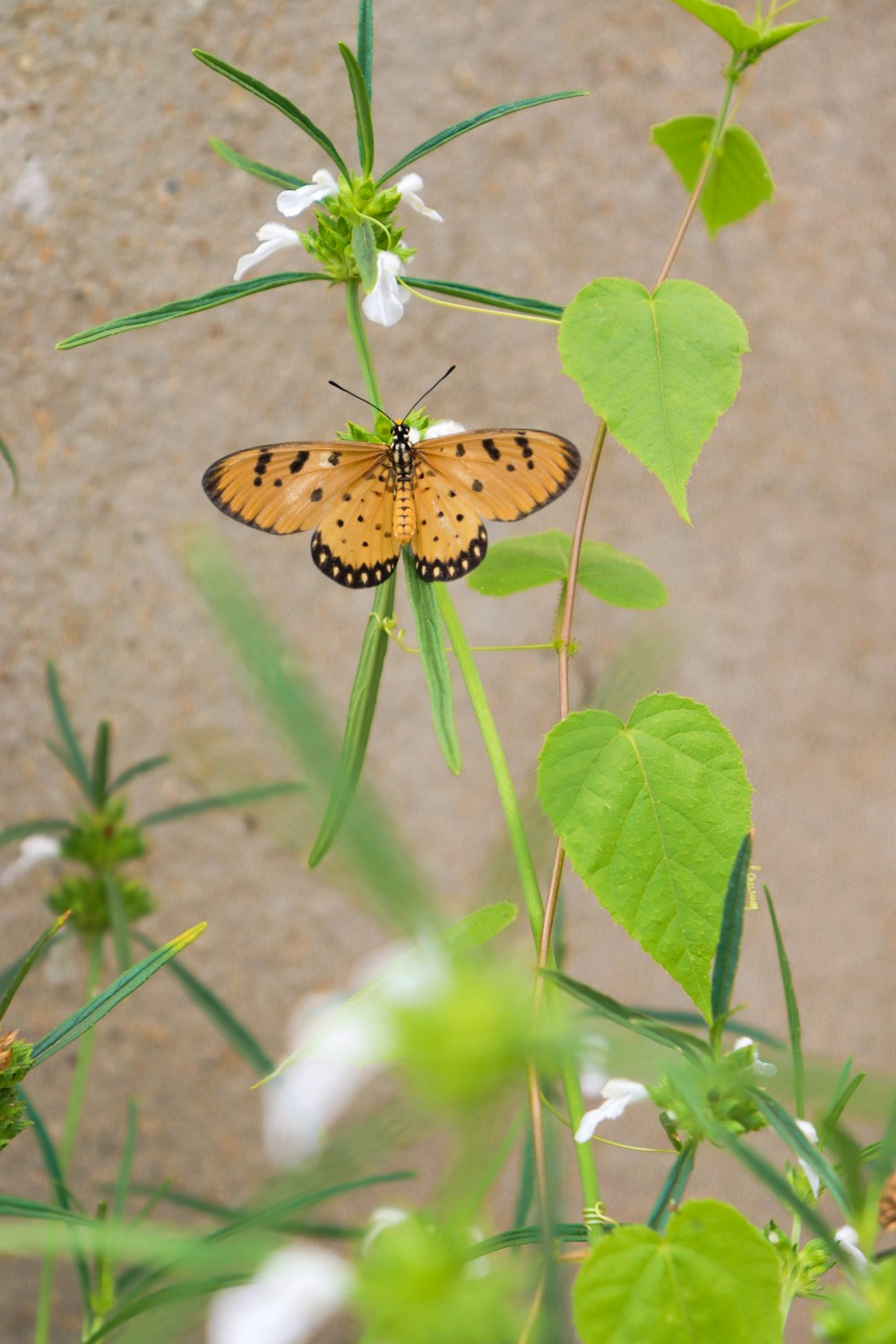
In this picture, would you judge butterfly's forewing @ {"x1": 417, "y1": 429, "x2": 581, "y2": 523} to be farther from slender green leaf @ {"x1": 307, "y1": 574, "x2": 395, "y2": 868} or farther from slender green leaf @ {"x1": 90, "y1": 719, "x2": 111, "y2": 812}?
slender green leaf @ {"x1": 90, "y1": 719, "x2": 111, "y2": 812}

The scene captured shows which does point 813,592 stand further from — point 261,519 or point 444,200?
point 261,519

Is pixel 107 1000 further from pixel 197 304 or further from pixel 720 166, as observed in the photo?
pixel 720 166

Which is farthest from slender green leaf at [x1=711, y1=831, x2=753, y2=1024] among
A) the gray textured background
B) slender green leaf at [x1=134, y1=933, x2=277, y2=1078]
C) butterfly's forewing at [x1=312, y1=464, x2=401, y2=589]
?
the gray textured background

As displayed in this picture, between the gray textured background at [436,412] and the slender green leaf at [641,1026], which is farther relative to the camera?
the gray textured background at [436,412]

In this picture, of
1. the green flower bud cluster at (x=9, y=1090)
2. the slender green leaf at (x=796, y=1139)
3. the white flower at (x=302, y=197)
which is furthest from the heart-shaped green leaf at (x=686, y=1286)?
the white flower at (x=302, y=197)

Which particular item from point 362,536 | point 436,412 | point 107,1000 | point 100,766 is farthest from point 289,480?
point 436,412

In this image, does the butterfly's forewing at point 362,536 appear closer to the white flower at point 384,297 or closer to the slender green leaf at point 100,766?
the white flower at point 384,297
